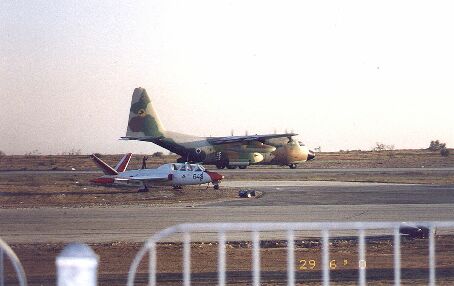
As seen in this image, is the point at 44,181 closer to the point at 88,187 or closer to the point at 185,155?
the point at 88,187

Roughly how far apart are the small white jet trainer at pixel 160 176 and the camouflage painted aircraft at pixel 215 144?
1909 centimetres

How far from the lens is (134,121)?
61031 millimetres

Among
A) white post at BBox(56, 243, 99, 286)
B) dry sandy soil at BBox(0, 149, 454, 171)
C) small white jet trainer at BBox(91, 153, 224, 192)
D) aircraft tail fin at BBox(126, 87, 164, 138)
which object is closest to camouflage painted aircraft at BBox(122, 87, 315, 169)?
Answer: aircraft tail fin at BBox(126, 87, 164, 138)

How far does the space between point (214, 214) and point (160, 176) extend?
1376 cm

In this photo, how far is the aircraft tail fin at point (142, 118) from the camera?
60.4 meters

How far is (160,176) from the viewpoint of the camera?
40438 mm

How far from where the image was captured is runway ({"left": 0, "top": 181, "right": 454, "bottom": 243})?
21.5m

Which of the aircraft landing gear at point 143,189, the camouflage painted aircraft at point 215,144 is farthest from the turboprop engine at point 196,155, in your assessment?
the aircraft landing gear at point 143,189

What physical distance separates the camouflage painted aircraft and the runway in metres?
24.8

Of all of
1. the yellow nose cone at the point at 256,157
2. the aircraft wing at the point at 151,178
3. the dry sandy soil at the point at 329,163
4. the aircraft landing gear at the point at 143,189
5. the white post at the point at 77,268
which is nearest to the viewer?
the white post at the point at 77,268

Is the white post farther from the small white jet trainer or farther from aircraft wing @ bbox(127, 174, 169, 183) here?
aircraft wing @ bbox(127, 174, 169, 183)

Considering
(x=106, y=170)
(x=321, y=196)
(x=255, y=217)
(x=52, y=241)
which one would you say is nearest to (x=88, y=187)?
(x=106, y=170)

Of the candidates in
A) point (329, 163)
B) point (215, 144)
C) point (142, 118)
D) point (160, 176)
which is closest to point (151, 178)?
point (160, 176)

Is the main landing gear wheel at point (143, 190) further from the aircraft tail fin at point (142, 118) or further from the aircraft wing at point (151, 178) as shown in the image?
the aircraft tail fin at point (142, 118)
